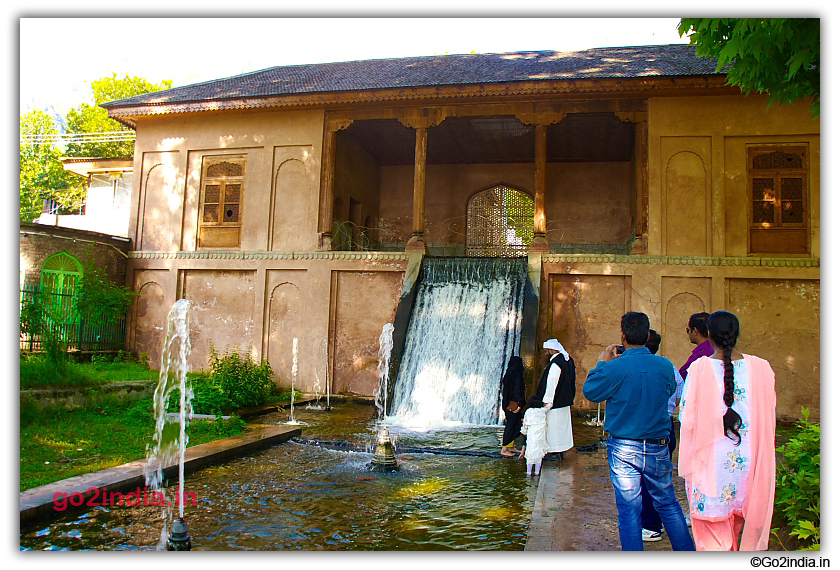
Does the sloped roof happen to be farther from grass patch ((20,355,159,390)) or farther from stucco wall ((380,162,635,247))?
grass patch ((20,355,159,390))

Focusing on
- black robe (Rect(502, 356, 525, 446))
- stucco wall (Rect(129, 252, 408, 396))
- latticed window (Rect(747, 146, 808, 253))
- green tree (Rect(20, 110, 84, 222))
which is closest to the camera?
black robe (Rect(502, 356, 525, 446))

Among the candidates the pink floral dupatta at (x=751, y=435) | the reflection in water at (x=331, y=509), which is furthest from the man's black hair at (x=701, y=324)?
the reflection in water at (x=331, y=509)

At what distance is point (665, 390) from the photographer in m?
3.35

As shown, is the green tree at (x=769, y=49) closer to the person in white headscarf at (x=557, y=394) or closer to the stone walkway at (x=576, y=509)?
the person in white headscarf at (x=557, y=394)

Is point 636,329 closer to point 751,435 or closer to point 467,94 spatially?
point 751,435

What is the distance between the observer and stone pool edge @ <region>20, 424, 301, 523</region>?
4.31m

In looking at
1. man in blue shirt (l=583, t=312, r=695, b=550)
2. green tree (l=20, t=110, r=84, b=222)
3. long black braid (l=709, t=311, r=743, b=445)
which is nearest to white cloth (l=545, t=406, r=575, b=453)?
man in blue shirt (l=583, t=312, r=695, b=550)

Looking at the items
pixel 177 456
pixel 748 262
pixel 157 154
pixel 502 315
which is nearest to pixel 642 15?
pixel 177 456

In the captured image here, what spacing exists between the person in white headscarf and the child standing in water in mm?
106

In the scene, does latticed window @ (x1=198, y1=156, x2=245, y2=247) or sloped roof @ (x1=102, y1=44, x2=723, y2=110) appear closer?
sloped roof @ (x1=102, y1=44, x2=723, y2=110)

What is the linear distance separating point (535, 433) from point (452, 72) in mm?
9707

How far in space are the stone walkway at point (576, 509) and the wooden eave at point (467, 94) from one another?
754 cm

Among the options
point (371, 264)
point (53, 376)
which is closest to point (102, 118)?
point (371, 264)

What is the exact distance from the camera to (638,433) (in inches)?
129
